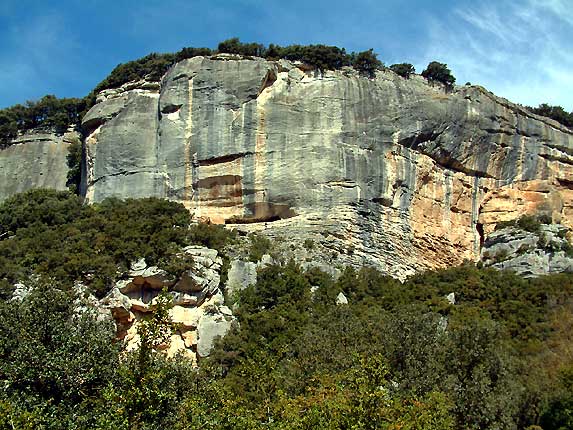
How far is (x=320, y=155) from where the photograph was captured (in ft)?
163

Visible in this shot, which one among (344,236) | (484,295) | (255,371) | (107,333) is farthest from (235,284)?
(107,333)

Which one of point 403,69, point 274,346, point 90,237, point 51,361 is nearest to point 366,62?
point 403,69

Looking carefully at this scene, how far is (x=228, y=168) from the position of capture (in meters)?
49.3

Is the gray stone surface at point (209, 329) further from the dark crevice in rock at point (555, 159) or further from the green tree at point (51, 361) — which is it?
the dark crevice in rock at point (555, 159)

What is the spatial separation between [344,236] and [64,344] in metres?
28.2

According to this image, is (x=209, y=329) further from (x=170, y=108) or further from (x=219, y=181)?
(x=170, y=108)

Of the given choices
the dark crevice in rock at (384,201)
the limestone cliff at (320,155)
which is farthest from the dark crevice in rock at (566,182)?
the dark crevice in rock at (384,201)

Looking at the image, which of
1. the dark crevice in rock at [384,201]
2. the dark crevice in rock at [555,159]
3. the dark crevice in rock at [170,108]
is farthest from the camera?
the dark crevice in rock at [555,159]

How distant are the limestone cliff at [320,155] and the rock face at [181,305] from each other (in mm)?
8912

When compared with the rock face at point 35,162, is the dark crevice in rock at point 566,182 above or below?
below

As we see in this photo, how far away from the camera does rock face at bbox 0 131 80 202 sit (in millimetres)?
59000

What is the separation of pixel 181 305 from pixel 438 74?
24.7 metres

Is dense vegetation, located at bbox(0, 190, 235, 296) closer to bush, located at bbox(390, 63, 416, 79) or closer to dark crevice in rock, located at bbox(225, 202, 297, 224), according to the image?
dark crevice in rock, located at bbox(225, 202, 297, 224)

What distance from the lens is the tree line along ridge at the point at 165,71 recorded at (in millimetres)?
53306
